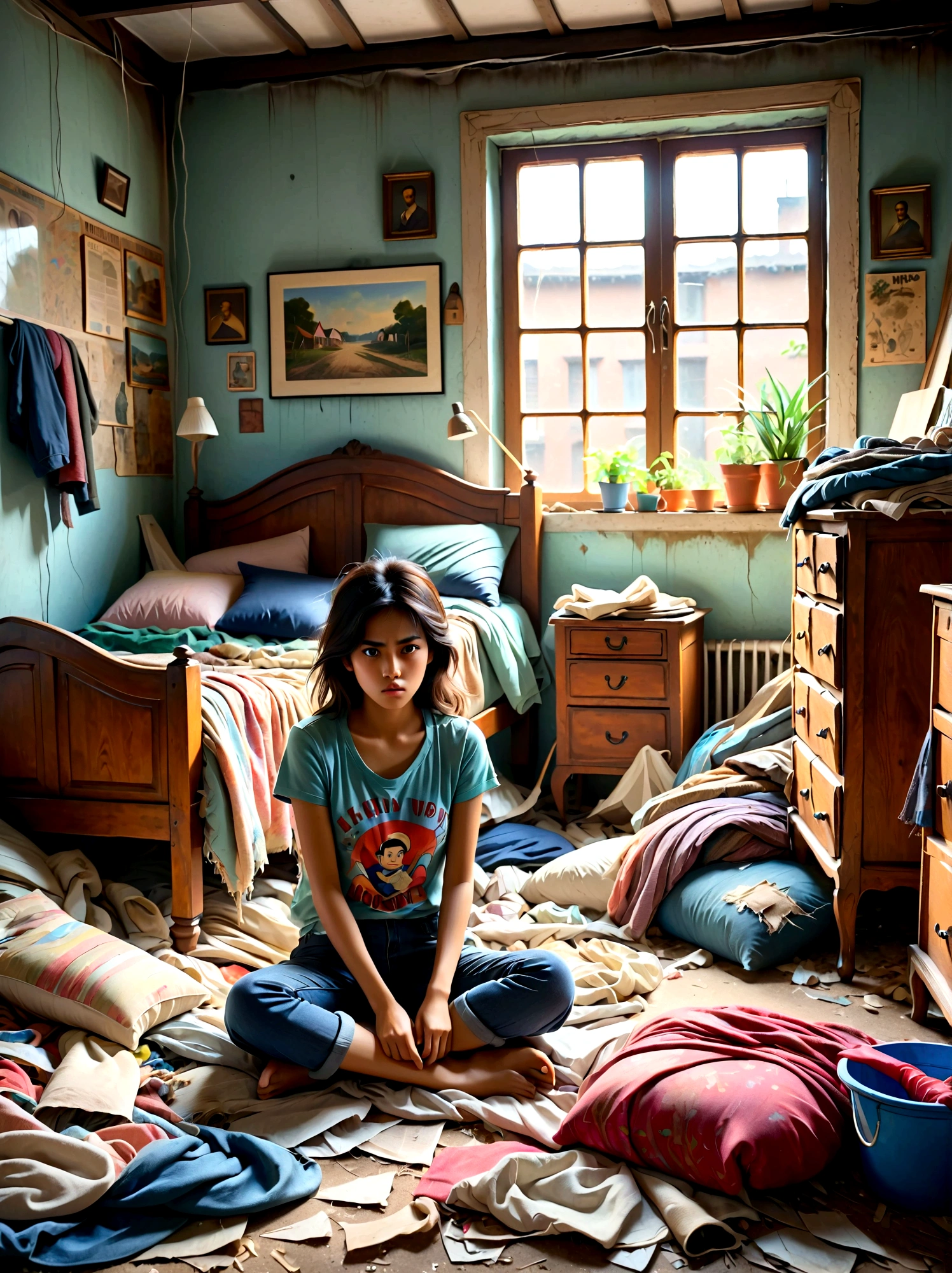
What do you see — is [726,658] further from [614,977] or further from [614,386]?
[614,977]

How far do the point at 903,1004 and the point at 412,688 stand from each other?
1243 millimetres

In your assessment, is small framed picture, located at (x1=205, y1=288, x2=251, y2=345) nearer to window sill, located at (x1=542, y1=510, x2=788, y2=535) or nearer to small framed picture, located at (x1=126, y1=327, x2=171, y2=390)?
small framed picture, located at (x1=126, y1=327, x2=171, y2=390)

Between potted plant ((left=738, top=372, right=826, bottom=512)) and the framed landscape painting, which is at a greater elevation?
the framed landscape painting

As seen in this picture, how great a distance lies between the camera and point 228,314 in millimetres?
4453

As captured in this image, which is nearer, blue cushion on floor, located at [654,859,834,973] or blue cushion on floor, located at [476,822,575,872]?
blue cushion on floor, located at [654,859,834,973]

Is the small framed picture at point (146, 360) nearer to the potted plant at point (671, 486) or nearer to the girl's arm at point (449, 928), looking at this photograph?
the potted plant at point (671, 486)

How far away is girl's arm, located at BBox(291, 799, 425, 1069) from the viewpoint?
6.25 ft

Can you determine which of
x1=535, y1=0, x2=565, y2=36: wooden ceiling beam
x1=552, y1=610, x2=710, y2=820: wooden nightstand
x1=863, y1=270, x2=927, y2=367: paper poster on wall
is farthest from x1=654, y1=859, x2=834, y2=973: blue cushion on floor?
x1=535, y1=0, x2=565, y2=36: wooden ceiling beam

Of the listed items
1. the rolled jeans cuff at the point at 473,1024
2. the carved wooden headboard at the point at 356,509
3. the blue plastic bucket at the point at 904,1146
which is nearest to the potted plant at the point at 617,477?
the carved wooden headboard at the point at 356,509

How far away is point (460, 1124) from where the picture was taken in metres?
1.89

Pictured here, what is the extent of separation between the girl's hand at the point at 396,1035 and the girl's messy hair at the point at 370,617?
563 millimetres

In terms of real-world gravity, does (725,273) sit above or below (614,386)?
above

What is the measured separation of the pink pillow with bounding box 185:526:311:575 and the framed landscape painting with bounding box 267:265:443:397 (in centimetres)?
63

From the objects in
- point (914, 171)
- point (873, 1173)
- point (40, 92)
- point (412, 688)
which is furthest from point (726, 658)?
point (40, 92)
